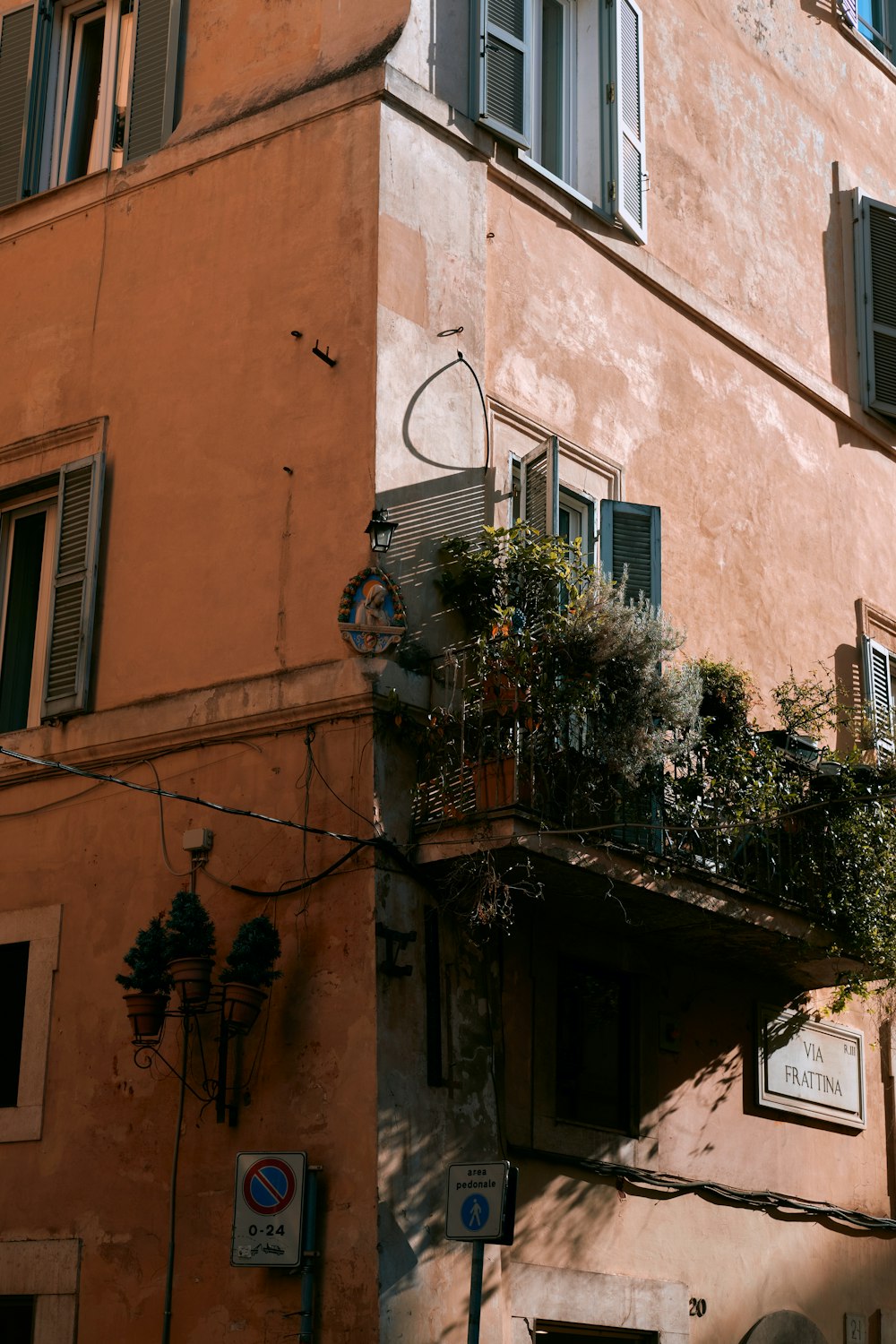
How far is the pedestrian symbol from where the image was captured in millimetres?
9188

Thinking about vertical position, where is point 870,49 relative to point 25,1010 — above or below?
above

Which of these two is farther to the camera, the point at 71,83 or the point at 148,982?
the point at 71,83

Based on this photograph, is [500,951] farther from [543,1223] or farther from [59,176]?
[59,176]

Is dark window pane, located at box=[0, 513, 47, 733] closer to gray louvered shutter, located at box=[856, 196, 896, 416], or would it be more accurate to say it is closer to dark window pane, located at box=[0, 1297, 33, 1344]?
dark window pane, located at box=[0, 1297, 33, 1344]

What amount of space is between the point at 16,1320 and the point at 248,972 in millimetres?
2714

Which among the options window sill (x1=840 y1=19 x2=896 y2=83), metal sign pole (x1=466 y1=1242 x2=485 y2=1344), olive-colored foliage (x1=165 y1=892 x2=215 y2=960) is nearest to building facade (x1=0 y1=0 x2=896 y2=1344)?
olive-colored foliage (x1=165 y1=892 x2=215 y2=960)

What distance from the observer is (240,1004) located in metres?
10.5

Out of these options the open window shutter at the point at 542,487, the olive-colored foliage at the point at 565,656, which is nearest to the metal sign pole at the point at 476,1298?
the olive-colored foliage at the point at 565,656

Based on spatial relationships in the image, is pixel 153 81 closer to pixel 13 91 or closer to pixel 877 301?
pixel 13 91

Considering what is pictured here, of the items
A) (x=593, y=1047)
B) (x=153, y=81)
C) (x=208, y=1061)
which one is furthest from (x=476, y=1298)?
(x=153, y=81)

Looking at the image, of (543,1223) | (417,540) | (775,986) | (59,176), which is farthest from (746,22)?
(543,1223)

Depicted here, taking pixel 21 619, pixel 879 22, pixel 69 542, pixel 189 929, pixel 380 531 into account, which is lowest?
pixel 189 929

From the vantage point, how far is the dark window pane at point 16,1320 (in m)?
11.2

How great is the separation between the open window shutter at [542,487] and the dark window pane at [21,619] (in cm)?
345
